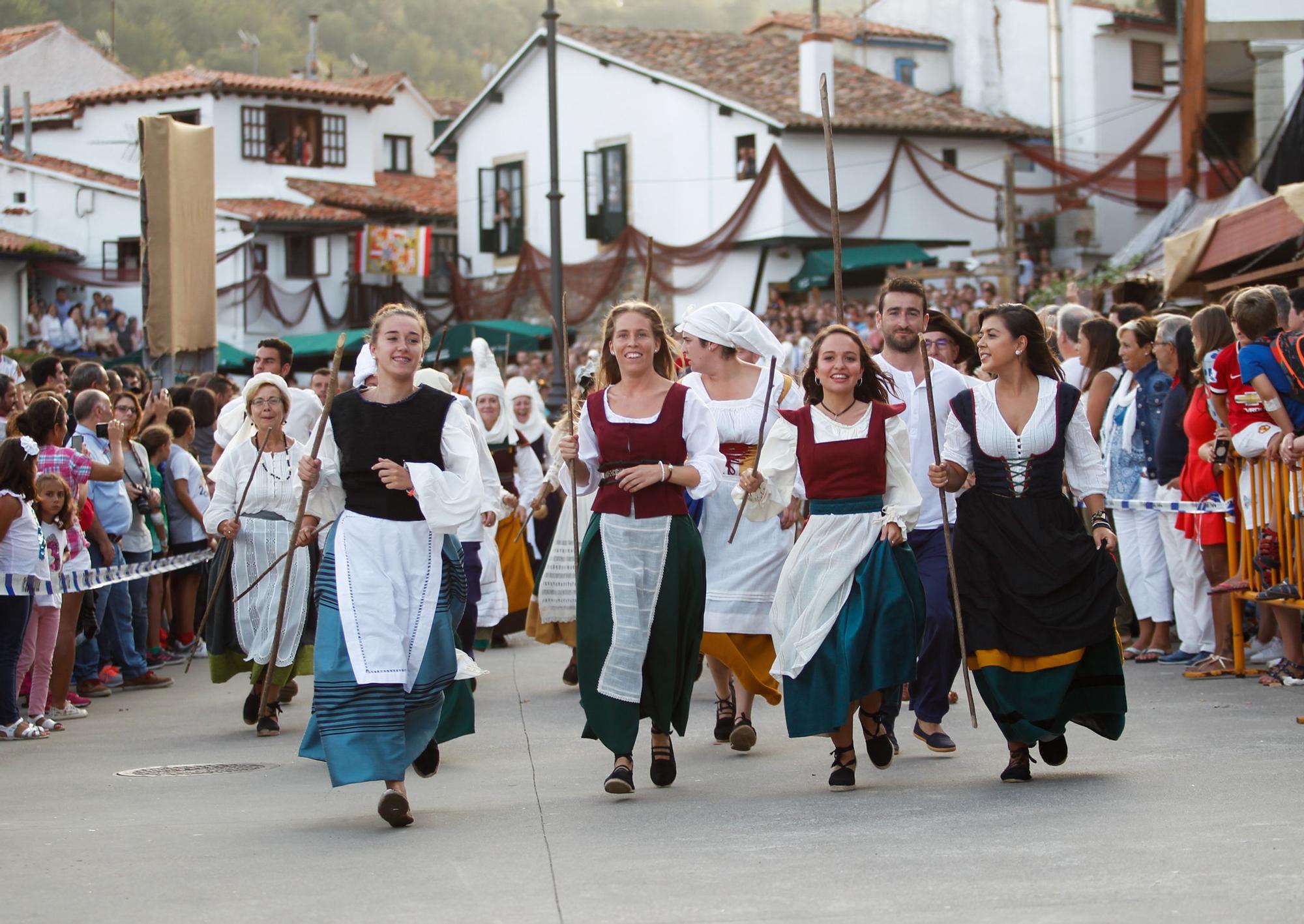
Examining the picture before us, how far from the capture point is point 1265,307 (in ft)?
32.7

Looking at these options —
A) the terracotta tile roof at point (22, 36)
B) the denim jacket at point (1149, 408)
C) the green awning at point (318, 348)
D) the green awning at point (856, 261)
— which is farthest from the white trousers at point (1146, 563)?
the terracotta tile roof at point (22, 36)

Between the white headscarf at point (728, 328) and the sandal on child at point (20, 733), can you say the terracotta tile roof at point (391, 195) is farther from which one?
the white headscarf at point (728, 328)

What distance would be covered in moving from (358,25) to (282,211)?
197ft

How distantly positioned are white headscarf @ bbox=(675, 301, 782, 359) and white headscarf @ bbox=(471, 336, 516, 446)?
3.93m

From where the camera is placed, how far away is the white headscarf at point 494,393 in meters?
13.0

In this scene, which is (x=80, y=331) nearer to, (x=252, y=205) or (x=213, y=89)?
(x=252, y=205)

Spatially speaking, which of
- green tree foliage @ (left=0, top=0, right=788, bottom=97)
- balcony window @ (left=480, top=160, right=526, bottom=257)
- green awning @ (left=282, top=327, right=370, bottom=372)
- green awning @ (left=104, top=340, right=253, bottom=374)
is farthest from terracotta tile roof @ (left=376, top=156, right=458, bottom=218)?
green tree foliage @ (left=0, top=0, right=788, bottom=97)

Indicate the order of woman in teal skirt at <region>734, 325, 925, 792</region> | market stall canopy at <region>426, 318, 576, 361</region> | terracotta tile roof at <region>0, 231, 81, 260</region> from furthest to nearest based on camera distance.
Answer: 1. terracotta tile roof at <region>0, 231, 81, 260</region>
2. market stall canopy at <region>426, 318, 576, 361</region>
3. woman in teal skirt at <region>734, 325, 925, 792</region>

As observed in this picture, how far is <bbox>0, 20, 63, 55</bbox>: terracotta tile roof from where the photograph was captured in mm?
52438

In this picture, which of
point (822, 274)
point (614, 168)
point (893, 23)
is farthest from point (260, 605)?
point (893, 23)

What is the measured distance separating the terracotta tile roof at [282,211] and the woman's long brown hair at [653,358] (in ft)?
121

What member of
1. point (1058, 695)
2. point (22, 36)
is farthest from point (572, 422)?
point (22, 36)

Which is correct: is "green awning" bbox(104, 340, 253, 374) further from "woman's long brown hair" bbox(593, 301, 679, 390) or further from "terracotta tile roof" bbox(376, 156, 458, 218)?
"woman's long brown hair" bbox(593, 301, 679, 390)

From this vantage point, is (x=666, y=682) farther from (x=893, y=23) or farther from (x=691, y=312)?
(x=893, y=23)
